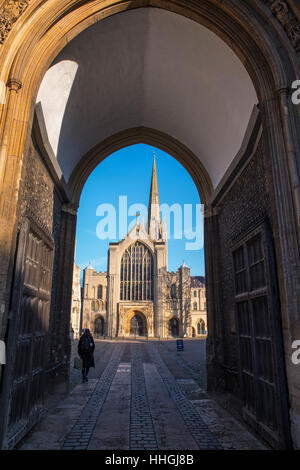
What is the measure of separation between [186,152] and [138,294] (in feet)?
106

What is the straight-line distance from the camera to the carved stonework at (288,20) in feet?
13.3

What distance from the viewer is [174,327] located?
39.5m

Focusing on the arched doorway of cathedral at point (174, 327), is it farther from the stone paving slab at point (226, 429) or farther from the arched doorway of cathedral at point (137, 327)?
the stone paving slab at point (226, 429)

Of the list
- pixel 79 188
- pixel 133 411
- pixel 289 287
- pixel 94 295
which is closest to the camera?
pixel 289 287

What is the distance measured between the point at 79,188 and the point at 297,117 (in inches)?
242

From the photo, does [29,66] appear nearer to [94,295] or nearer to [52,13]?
[52,13]

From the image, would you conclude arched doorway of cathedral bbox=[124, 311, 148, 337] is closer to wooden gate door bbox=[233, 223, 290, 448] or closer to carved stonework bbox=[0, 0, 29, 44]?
wooden gate door bbox=[233, 223, 290, 448]

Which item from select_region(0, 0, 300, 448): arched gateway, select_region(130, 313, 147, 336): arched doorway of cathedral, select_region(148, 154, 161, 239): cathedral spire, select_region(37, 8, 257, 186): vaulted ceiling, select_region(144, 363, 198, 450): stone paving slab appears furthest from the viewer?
select_region(148, 154, 161, 239): cathedral spire

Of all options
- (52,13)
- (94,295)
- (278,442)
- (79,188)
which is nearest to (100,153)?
(79,188)

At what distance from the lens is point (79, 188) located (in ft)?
28.5

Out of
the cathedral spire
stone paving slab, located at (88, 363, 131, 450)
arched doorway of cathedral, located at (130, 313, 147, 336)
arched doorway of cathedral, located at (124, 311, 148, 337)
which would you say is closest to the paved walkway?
stone paving slab, located at (88, 363, 131, 450)

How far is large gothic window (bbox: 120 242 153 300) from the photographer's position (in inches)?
1571

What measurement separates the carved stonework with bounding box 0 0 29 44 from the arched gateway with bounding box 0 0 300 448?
15 millimetres

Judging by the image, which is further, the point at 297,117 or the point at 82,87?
the point at 82,87
